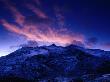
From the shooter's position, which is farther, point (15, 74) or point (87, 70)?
point (87, 70)

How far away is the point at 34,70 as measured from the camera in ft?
632

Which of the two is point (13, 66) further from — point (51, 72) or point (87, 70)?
point (87, 70)

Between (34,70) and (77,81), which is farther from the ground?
(34,70)

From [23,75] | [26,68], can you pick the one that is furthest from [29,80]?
[26,68]

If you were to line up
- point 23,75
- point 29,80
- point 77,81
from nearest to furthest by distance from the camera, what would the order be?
point 77,81 < point 29,80 < point 23,75

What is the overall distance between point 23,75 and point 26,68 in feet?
46.6

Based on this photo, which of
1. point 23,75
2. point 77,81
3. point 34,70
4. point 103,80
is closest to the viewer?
point 103,80

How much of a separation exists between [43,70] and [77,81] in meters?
61.5

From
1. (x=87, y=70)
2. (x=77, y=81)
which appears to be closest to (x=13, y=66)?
(x=87, y=70)

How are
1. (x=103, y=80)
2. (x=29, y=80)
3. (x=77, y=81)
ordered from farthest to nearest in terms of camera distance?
(x=29, y=80) < (x=77, y=81) < (x=103, y=80)

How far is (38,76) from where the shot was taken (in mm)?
184250

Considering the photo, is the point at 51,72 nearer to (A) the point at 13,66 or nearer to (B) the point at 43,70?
(B) the point at 43,70

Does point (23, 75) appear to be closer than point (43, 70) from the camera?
Yes

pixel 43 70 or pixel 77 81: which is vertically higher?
pixel 43 70
